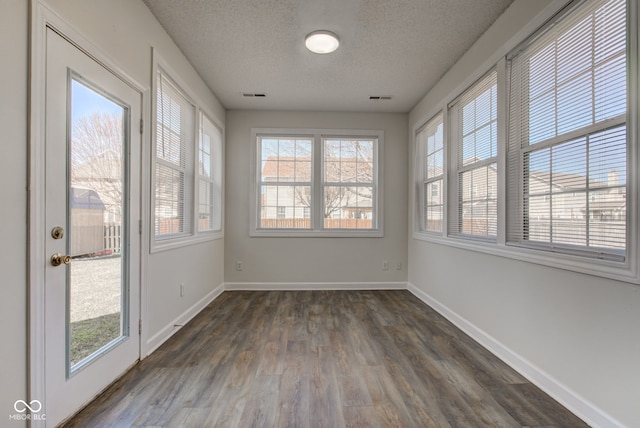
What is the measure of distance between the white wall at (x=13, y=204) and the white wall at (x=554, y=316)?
9.14ft

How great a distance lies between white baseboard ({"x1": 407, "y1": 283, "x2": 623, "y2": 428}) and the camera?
1.47 metres

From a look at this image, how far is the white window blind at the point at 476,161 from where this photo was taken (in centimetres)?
246

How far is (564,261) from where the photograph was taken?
5.52 feet

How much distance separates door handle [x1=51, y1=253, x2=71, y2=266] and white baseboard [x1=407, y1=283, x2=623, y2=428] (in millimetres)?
2856

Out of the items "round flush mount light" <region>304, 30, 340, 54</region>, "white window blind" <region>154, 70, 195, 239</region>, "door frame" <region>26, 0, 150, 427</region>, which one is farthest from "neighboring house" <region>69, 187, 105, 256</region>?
"round flush mount light" <region>304, 30, 340, 54</region>

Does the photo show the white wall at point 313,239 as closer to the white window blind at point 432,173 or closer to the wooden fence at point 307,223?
the wooden fence at point 307,223

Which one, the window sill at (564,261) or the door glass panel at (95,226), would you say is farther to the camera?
the door glass panel at (95,226)

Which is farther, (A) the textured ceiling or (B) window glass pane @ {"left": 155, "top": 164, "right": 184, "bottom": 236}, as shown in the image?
(B) window glass pane @ {"left": 155, "top": 164, "right": 184, "bottom": 236}

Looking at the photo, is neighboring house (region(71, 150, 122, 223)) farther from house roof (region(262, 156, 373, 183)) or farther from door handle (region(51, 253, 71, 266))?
house roof (region(262, 156, 373, 183))

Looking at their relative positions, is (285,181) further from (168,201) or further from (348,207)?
(168,201)

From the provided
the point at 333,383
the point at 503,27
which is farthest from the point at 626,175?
the point at 333,383

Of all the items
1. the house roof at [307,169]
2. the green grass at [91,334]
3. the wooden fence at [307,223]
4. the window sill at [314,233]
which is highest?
the house roof at [307,169]

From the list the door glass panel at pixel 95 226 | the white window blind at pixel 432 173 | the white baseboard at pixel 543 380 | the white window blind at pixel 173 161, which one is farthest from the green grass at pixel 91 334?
the white window blind at pixel 432 173

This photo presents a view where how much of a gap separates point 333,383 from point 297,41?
2.80 m
